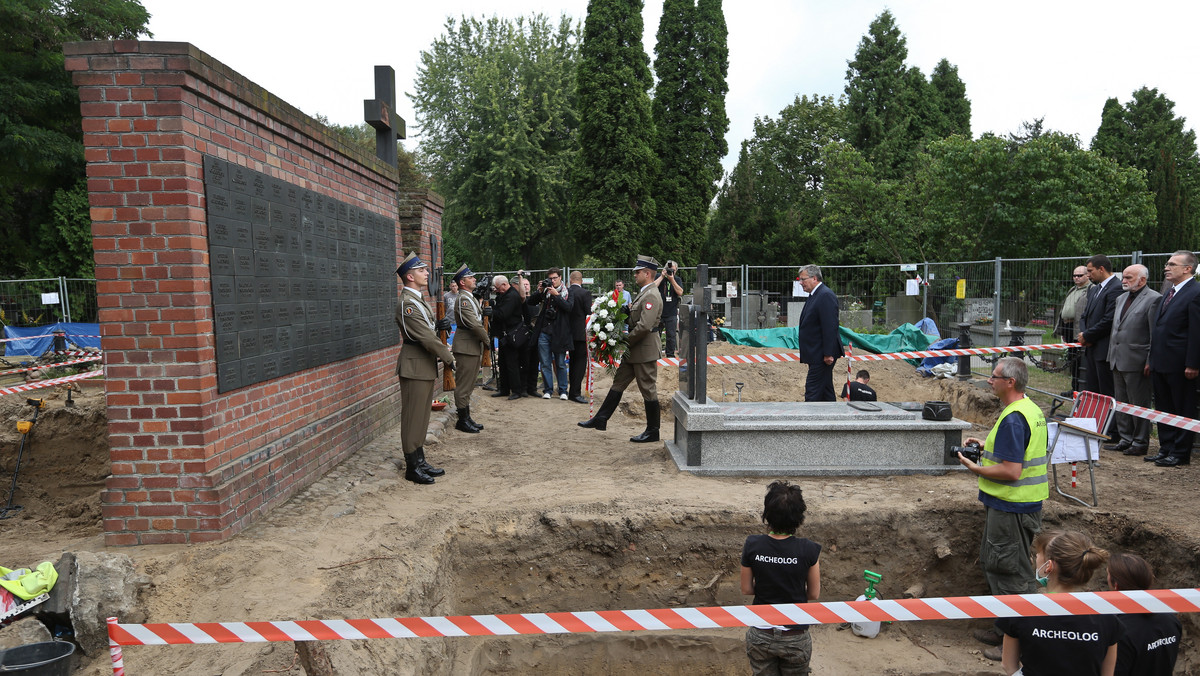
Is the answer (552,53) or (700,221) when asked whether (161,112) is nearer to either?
(700,221)

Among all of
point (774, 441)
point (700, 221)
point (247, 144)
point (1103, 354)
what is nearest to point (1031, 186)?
point (700, 221)

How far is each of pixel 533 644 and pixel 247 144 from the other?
4.49 metres

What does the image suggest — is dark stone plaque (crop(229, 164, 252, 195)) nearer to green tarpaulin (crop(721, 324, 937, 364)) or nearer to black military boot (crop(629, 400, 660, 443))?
black military boot (crop(629, 400, 660, 443))

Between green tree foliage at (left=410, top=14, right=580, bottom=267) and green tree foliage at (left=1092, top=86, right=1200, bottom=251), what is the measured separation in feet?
82.9

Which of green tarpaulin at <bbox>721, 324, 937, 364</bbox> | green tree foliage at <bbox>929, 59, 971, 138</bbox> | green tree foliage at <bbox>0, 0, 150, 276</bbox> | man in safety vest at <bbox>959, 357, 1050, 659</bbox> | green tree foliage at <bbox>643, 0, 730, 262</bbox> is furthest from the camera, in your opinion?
green tree foliage at <bbox>929, 59, 971, 138</bbox>

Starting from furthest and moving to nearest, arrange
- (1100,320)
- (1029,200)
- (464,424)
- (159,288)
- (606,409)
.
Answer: (1029,200) → (464,424) → (606,409) → (1100,320) → (159,288)

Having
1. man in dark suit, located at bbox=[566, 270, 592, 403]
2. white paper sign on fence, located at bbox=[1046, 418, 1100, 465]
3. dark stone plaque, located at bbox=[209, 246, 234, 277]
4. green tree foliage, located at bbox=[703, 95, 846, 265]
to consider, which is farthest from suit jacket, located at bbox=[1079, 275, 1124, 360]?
green tree foliage, located at bbox=[703, 95, 846, 265]

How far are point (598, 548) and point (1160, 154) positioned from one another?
3897 centimetres

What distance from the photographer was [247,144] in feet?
17.1

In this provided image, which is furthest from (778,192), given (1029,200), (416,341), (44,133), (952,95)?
(416,341)

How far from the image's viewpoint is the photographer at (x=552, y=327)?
35.2 ft

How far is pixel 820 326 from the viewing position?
7734mm

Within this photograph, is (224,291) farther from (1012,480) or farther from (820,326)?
(820,326)

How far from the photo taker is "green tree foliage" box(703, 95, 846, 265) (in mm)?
30062
